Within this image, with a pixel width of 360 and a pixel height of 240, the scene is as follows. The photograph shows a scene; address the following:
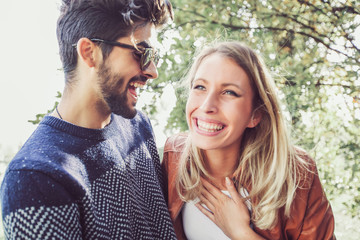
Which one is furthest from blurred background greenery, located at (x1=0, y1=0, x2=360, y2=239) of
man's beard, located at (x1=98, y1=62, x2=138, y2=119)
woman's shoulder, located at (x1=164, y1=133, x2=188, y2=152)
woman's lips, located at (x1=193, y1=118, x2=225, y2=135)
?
man's beard, located at (x1=98, y1=62, x2=138, y2=119)

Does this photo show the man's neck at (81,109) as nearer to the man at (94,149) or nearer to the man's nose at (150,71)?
the man at (94,149)

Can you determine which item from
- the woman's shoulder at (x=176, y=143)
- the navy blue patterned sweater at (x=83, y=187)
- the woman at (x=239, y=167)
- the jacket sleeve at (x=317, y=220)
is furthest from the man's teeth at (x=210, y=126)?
the jacket sleeve at (x=317, y=220)

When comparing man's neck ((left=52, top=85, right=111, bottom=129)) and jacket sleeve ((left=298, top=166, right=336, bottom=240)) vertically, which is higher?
man's neck ((left=52, top=85, right=111, bottom=129))

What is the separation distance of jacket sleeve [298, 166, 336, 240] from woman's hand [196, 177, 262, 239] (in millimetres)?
341

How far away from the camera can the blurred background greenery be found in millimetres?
2967

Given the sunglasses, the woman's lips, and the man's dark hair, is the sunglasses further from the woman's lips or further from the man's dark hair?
the woman's lips

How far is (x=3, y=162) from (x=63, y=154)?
1.39 meters

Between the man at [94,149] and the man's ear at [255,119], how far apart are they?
80 centimetres

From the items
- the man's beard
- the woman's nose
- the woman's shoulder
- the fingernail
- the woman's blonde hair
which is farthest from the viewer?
the woman's shoulder

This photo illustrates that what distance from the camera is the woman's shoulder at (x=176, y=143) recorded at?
287 cm

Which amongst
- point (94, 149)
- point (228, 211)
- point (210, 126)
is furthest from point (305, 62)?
point (94, 149)

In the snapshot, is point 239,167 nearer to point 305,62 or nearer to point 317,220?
point 317,220

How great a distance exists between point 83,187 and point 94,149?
11.3 inches

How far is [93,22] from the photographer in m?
2.01
